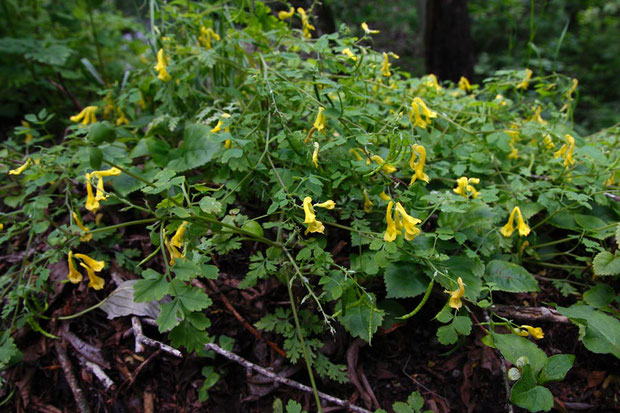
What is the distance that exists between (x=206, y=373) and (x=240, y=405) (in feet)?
0.56

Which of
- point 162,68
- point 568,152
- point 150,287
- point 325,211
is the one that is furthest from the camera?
point 162,68

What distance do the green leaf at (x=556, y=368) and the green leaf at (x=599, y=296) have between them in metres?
0.37

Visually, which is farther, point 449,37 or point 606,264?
point 449,37

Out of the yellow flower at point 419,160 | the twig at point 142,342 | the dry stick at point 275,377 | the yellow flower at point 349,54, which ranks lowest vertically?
the dry stick at point 275,377

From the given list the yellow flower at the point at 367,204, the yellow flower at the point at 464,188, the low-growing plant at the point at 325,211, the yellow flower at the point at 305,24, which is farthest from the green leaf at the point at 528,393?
the yellow flower at the point at 305,24

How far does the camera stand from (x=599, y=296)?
56.0 inches

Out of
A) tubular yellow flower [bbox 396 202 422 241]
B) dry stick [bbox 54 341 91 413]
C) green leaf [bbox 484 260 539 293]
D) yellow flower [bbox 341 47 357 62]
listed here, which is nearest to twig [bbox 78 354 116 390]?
dry stick [bbox 54 341 91 413]

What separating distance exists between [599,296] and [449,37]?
3.74 m

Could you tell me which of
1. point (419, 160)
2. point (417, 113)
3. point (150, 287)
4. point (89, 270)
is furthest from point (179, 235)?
point (417, 113)

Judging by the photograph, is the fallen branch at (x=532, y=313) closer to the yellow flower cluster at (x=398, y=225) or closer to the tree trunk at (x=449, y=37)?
the yellow flower cluster at (x=398, y=225)

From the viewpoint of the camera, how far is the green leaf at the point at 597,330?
124 centimetres

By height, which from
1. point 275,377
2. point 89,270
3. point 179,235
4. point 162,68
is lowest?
point 275,377

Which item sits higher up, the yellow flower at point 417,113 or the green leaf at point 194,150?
the yellow flower at point 417,113

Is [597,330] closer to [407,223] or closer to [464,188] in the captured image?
[464,188]
